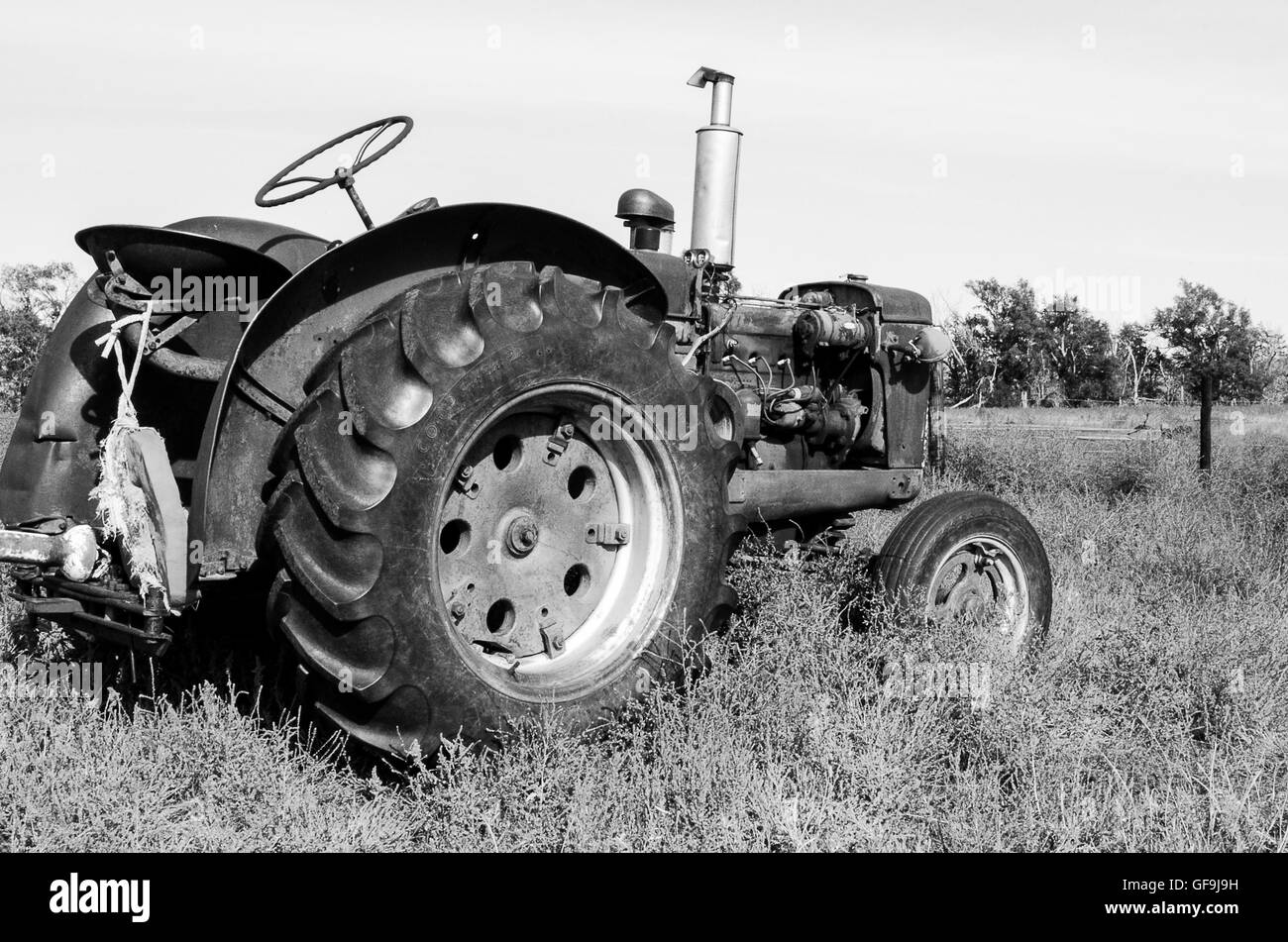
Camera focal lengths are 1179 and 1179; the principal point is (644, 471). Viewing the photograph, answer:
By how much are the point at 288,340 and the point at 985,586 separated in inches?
122

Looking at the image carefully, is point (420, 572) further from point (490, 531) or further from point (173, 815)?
point (173, 815)

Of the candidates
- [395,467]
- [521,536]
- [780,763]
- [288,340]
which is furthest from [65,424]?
[780,763]

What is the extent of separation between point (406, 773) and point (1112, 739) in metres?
2.26

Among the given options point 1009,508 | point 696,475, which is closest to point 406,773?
point 696,475

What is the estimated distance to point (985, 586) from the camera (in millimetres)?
5031

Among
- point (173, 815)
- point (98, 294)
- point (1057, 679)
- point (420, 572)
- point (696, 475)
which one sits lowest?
point (173, 815)

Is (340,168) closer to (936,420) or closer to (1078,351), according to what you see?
(936,420)

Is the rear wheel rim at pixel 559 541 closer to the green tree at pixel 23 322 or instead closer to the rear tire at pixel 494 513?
the rear tire at pixel 494 513

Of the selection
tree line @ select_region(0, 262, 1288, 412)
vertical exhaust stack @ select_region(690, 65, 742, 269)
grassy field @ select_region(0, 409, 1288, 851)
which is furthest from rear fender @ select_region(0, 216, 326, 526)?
tree line @ select_region(0, 262, 1288, 412)

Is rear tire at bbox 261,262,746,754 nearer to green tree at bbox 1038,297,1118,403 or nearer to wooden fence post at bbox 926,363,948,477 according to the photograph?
wooden fence post at bbox 926,363,948,477

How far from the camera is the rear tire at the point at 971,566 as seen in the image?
468 cm

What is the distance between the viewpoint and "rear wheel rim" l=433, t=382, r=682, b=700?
11.8 ft

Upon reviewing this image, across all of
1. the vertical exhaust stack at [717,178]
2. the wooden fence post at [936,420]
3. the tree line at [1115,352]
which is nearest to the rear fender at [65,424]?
the vertical exhaust stack at [717,178]

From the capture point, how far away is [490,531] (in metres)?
3.66
